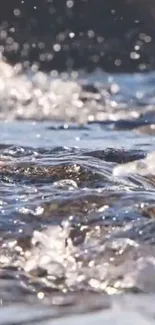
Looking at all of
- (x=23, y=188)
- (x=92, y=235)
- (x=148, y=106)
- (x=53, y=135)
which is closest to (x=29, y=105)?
(x=148, y=106)

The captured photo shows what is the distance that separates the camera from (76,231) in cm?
392

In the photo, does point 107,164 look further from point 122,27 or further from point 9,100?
point 122,27

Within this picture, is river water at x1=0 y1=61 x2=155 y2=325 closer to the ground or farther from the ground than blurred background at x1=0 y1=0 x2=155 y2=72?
closer to the ground

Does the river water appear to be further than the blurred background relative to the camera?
No

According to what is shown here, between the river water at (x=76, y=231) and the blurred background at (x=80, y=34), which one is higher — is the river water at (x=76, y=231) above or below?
below

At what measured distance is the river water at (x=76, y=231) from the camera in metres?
3.34

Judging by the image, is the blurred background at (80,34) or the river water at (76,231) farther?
the blurred background at (80,34)

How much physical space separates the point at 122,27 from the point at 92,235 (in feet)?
23.3

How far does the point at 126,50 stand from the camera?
10711 mm

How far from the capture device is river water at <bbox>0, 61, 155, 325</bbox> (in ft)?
10.9

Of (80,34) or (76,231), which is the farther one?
(80,34)

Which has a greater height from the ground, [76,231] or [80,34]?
[80,34]

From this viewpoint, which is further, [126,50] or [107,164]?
[126,50]

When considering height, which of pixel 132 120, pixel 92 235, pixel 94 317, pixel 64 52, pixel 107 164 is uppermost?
pixel 64 52
